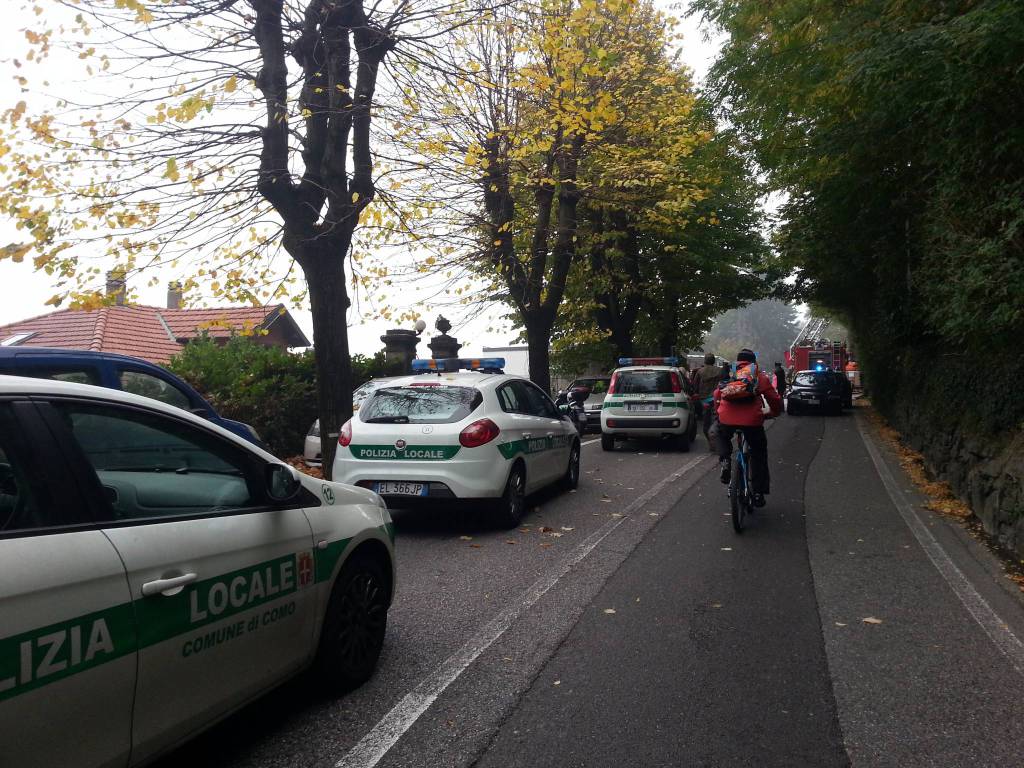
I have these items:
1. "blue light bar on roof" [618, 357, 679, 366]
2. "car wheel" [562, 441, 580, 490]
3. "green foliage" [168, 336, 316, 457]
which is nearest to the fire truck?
"blue light bar on roof" [618, 357, 679, 366]

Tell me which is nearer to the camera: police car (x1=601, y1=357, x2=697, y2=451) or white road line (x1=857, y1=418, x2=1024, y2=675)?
white road line (x1=857, y1=418, x2=1024, y2=675)

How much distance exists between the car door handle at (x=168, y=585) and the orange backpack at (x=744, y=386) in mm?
6475

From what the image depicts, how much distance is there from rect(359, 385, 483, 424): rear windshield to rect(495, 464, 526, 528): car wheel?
0.91 meters

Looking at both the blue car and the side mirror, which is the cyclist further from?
the side mirror

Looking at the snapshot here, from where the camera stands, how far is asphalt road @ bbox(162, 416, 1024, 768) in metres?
3.43

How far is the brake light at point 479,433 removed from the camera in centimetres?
777

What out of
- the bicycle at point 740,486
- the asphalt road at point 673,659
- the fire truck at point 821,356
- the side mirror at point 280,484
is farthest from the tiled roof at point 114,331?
the fire truck at point 821,356

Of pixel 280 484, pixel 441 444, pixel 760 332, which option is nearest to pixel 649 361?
pixel 441 444

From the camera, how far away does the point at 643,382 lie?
1641cm

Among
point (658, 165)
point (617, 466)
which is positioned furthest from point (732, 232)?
point (617, 466)

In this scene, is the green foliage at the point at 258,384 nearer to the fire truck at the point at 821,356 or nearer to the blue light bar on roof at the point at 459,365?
the blue light bar on roof at the point at 459,365

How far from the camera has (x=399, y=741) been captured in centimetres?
346

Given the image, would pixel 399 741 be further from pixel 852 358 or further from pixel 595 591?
pixel 852 358

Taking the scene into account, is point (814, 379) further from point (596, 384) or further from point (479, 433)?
point (479, 433)
